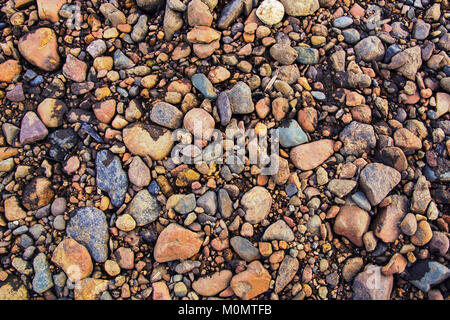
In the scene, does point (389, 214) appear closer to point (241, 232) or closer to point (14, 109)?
point (241, 232)

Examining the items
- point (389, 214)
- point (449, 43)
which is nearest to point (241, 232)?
point (389, 214)

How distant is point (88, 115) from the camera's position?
2299 mm

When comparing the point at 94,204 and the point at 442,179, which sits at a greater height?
the point at 442,179

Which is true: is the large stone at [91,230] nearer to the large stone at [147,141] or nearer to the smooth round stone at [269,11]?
the large stone at [147,141]

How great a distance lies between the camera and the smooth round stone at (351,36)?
251 cm

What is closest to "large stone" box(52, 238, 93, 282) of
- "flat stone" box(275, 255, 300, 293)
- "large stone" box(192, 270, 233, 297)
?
"large stone" box(192, 270, 233, 297)

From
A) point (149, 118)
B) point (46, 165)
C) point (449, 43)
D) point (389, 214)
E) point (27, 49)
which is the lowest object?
point (46, 165)

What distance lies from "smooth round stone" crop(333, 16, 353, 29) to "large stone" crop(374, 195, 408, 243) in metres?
1.39

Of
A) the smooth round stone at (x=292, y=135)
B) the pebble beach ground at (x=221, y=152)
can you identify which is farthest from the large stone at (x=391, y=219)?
the smooth round stone at (x=292, y=135)

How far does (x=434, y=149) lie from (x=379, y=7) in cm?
127

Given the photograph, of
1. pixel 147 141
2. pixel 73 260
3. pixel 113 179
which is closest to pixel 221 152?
pixel 147 141

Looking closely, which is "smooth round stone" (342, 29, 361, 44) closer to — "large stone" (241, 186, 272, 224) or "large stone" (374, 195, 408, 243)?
"large stone" (374, 195, 408, 243)

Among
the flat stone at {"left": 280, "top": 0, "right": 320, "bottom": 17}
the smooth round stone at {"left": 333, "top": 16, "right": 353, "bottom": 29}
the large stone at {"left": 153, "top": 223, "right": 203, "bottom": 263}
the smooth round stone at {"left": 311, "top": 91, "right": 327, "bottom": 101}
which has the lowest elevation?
the large stone at {"left": 153, "top": 223, "right": 203, "bottom": 263}

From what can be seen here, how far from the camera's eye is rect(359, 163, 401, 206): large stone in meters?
2.16
